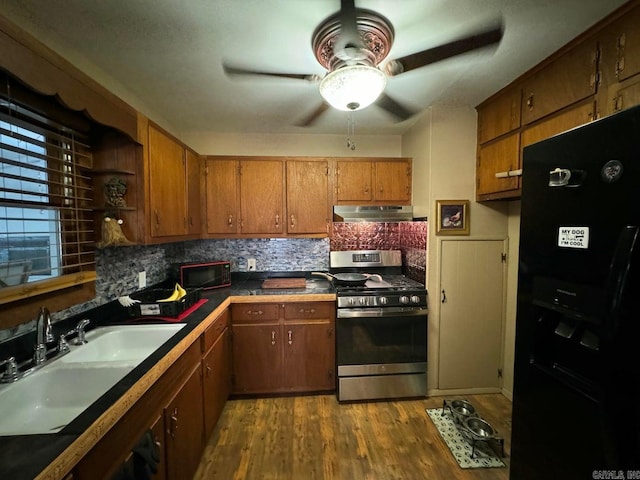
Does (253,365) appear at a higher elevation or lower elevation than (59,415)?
lower

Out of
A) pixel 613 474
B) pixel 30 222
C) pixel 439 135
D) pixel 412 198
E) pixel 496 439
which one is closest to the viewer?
pixel 613 474

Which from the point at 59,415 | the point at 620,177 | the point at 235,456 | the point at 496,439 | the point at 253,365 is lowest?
the point at 235,456

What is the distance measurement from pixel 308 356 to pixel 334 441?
26.2 inches

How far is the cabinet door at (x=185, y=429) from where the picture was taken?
129 centimetres

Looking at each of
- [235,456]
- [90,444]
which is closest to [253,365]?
[235,456]

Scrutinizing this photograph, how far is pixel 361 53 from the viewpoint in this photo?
1250mm

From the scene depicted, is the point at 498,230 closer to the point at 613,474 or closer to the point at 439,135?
the point at 439,135

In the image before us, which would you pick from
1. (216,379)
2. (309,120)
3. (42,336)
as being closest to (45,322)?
(42,336)

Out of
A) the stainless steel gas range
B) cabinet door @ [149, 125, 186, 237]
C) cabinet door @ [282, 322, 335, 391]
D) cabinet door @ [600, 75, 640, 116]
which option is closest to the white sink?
cabinet door @ [149, 125, 186, 237]

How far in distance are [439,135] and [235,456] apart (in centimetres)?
298

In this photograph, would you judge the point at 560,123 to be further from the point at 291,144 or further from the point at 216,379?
the point at 216,379

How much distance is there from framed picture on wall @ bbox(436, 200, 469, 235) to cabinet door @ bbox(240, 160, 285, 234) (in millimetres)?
1513

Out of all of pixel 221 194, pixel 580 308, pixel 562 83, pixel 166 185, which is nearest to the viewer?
pixel 580 308

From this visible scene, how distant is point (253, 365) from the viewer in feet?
7.79
